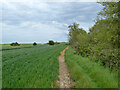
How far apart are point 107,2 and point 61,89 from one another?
6.34m

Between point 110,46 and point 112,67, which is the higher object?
point 110,46

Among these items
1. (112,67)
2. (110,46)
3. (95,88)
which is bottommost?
(95,88)

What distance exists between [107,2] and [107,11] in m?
0.76

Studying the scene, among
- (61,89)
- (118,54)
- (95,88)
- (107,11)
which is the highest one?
(107,11)

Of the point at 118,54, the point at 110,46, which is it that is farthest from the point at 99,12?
the point at 118,54

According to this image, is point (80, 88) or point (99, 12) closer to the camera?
point (80, 88)

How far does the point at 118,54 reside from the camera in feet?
19.3

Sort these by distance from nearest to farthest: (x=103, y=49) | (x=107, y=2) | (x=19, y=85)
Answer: (x=19, y=85), (x=107, y=2), (x=103, y=49)

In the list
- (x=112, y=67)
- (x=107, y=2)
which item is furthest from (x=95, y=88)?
(x=107, y=2)

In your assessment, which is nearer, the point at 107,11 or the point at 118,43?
the point at 118,43

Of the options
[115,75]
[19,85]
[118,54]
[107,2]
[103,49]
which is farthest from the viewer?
[103,49]

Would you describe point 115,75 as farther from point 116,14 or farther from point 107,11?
point 107,11

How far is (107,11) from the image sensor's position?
613 centimetres

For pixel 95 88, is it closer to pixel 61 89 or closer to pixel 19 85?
pixel 61 89
